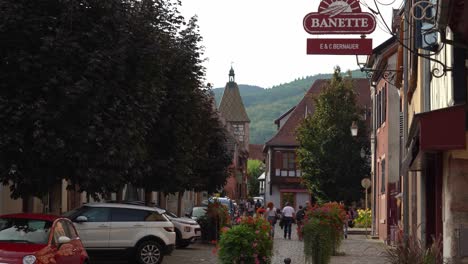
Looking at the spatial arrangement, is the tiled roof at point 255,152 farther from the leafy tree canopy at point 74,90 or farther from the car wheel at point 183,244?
the leafy tree canopy at point 74,90

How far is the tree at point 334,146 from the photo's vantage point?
57938mm

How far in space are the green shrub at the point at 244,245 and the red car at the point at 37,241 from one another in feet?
8.52

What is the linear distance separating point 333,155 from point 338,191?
2.64 meters

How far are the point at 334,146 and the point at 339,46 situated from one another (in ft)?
141

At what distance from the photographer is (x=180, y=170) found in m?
31.2

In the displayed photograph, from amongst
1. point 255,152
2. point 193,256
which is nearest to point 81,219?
point 193,256

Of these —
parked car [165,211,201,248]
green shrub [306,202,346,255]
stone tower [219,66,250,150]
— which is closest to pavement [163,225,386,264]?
parked car [165,211,201,248]

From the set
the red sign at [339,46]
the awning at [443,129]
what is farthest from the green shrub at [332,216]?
the awning at [443,129]

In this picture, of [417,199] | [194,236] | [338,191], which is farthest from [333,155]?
[417,199]

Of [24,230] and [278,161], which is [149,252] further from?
[278,161]

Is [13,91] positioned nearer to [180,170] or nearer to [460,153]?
[460,153]

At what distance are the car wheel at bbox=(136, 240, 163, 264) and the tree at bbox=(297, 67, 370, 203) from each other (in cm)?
3606

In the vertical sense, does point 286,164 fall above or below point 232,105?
below

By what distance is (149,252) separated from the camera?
899 inches
